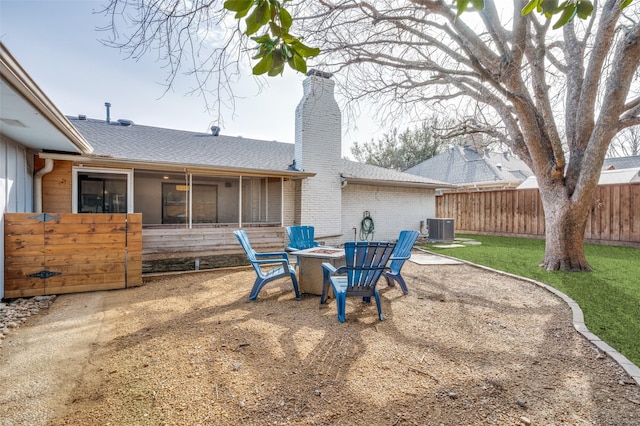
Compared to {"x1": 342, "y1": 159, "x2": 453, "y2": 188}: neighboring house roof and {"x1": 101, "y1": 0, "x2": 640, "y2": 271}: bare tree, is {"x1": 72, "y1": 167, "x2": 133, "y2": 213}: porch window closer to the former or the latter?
{"x1": 342, "y1": 159, "x2": 453, "y2": 188}: neighboring house roof

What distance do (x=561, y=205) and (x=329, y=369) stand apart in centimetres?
622

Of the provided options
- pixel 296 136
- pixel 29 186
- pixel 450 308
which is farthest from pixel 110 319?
pixel 296 136

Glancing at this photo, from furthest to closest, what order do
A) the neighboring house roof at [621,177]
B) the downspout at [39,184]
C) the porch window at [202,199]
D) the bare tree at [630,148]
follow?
1. the bare tree at [630,148]
2. the neighboring house roof at [621,177]
3. the porch window at [202,199]
4. the downspout at [39,184]

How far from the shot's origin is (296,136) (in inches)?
360

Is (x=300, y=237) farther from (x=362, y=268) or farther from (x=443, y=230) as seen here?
(x=443, y=230)

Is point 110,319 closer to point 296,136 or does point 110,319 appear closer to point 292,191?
point 292,191

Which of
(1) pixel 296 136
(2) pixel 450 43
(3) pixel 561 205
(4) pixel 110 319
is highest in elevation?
(2) pixel 450 43

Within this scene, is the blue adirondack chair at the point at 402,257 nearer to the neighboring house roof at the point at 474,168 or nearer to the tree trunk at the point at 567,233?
the tree trunk at the point at 567,233

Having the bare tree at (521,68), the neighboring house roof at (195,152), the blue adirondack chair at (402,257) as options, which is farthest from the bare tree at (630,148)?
the blue adirondack chair at (402,257)

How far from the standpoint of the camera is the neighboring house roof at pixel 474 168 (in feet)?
Answer: 54.7

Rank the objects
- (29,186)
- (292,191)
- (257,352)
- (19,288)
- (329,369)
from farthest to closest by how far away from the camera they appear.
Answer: (292,191) < (29,186) < (19,288) < (257,352) < (329,369)

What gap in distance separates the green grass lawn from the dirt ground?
323mm

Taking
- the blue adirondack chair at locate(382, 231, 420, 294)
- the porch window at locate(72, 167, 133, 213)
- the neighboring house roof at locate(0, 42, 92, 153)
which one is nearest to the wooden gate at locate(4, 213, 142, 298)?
the neighboring house roof at locate(0, 42, 92, 153)

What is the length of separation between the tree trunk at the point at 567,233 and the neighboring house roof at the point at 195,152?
16.3 ft
